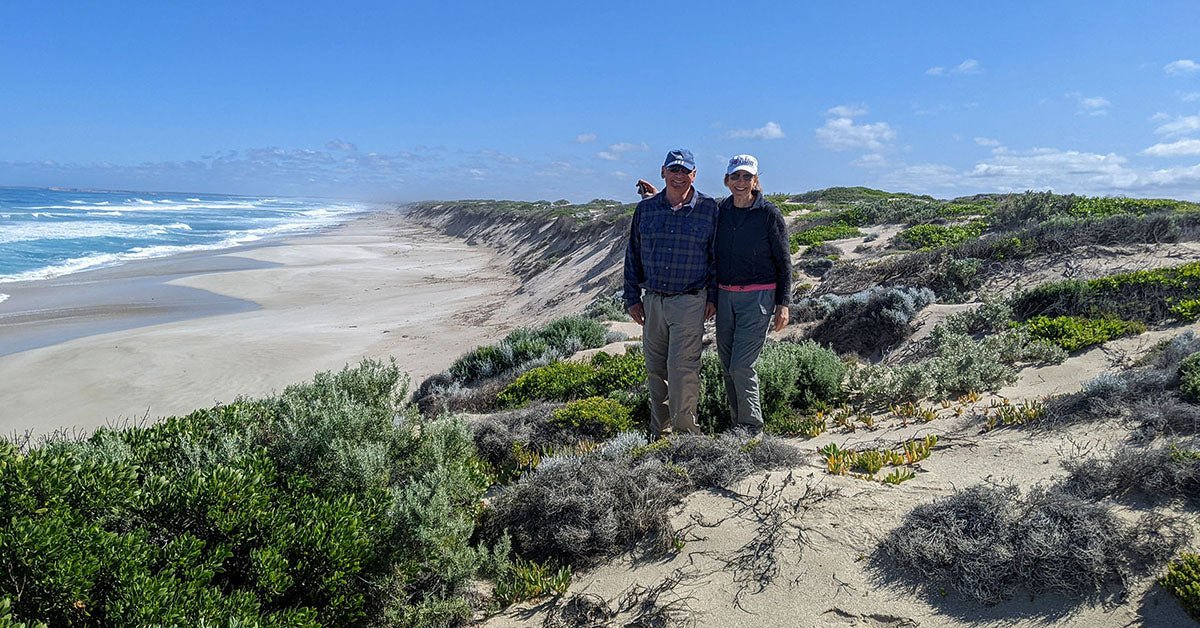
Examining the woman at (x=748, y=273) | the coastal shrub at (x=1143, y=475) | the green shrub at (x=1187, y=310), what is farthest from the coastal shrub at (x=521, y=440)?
the green shrub at (x=1187, y=310)

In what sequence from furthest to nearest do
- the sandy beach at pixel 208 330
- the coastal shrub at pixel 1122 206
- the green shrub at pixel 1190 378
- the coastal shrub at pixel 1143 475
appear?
the coastal shrub at pixel 1122 206
the sandy beach at pixel 208 330
the green shrub at pixel 1190 378
the coastal shrub at pixel 1143 475

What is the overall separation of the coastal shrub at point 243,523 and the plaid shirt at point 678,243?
2012 mm

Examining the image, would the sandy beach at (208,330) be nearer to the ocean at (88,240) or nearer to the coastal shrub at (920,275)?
the ocean at (88,240)

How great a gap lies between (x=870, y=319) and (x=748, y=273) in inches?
179

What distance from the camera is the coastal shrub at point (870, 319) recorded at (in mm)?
8156

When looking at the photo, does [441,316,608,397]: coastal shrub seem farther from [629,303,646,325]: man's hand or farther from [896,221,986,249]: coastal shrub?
[896,221,986,249]: coastal shrub

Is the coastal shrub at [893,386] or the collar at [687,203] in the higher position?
the collar at [687,203]

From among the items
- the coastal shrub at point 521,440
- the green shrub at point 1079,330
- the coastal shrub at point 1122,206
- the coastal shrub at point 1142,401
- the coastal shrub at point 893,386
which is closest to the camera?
the coastal shrub at point 1142,401

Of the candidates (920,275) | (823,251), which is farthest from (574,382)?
(823,251)

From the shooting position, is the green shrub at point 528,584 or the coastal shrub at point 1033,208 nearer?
the green shrub at point 528,584

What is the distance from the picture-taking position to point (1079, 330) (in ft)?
21.6

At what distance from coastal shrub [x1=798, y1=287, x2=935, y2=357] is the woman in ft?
12.1

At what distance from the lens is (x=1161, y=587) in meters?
2.79

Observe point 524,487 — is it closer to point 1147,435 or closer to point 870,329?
point 1147,435
